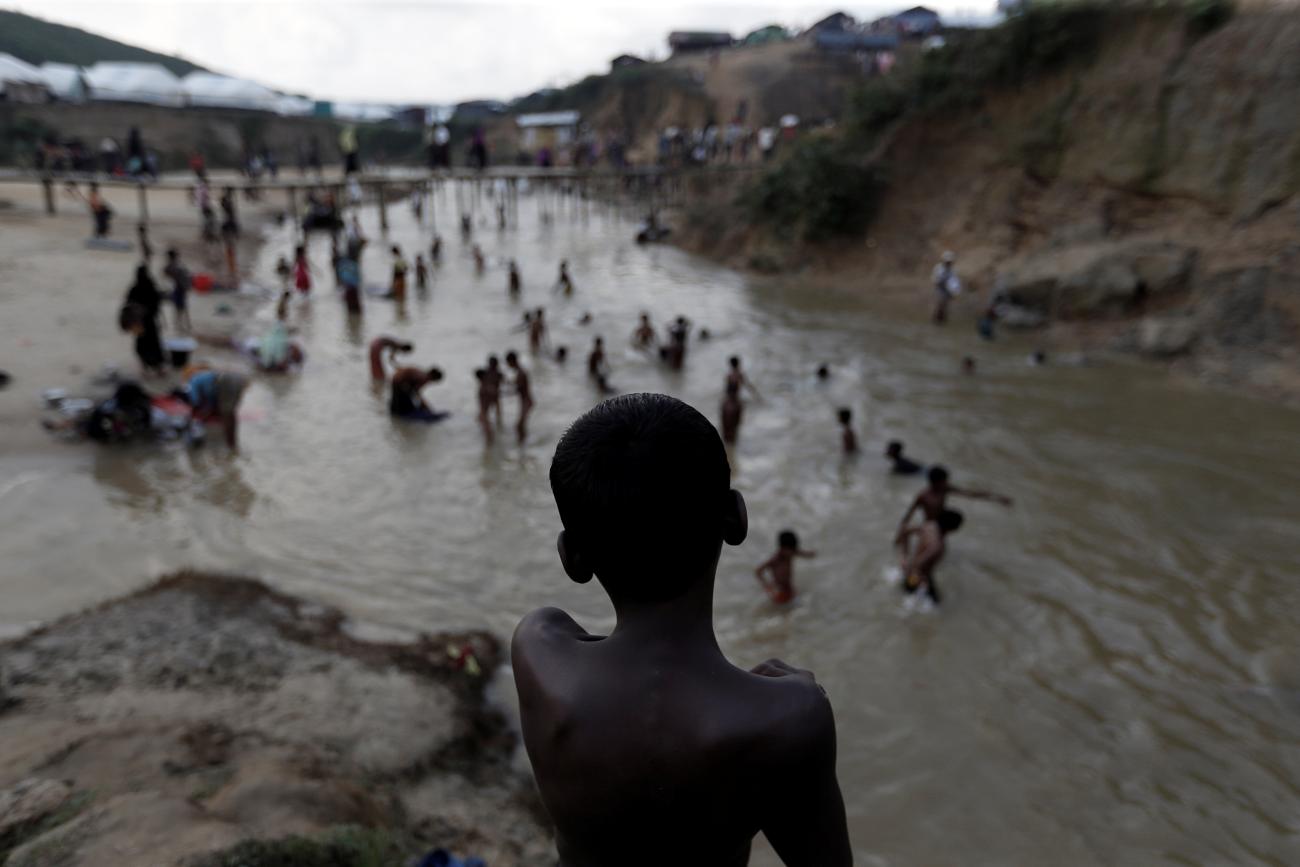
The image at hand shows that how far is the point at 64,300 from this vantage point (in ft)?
50.0

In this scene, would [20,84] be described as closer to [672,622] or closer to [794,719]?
[672,622]

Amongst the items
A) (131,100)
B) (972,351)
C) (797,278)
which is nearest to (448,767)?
(972,351)

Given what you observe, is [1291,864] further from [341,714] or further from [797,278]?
[797,278]

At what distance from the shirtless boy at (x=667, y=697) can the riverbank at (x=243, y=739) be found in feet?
6.80

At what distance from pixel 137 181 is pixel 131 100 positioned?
21062mm

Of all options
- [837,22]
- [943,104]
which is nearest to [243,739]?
[943,104]

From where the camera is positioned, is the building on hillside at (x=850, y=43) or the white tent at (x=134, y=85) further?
the building on hillside at (x=850, y=43)

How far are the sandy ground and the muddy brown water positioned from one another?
2.08 metres

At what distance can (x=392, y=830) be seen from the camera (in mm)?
3688

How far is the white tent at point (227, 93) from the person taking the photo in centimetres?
3978

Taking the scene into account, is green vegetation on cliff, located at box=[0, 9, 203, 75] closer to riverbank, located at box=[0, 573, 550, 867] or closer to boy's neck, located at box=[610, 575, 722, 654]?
riverbank, located at box=[0, 573, 550, 867]

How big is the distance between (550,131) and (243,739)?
57492mm

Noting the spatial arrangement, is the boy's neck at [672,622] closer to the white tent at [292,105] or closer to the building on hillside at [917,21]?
the white tent at [292,105]

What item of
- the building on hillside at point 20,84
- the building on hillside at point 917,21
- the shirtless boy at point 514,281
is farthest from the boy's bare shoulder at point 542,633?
the building on hillside at point 917,21
